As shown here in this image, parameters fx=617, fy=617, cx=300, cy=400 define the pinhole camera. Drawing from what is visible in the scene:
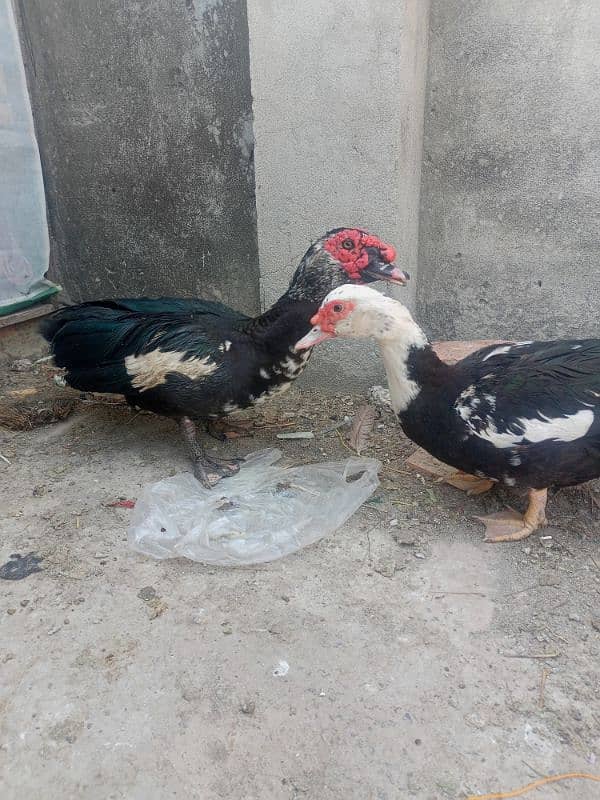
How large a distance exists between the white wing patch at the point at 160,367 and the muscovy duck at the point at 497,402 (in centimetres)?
57

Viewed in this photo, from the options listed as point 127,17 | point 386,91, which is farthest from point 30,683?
point 127,17

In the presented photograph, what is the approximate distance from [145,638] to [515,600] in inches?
55.0

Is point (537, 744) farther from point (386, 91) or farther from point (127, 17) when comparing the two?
point (127, 17)

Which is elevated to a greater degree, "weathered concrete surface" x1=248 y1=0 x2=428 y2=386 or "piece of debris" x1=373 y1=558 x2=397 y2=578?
"weathered concrete surface" x1=248 y1=0 x2=428 y2=386

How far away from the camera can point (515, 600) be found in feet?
7.77

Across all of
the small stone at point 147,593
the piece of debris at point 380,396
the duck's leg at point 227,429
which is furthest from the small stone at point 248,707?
the piece of debris at point 380,396

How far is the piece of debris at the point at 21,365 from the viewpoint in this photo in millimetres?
4734

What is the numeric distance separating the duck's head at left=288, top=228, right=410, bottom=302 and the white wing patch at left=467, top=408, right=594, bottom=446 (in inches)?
40.5

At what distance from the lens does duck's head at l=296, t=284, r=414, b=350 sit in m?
2.62

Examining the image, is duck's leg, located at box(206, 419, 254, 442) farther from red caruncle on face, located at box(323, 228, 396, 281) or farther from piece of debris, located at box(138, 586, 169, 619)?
piece of debris, located at box(138, 586, 169, 619)

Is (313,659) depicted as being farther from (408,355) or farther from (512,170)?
(512,170)

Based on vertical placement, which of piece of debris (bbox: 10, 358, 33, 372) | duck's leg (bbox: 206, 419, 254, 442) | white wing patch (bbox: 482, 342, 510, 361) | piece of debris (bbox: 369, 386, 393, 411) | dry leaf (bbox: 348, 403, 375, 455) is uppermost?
white wing patch (bbox: 482, 342, 510, 361)

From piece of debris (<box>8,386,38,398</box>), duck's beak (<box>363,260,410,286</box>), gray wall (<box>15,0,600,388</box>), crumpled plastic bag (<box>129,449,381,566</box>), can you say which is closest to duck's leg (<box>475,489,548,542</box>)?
crumpled plastic bag (<box>129,449,381,566</box>)

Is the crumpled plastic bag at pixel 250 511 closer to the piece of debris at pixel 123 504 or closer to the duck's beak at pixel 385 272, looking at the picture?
the piece of debris at pixel 123 504
